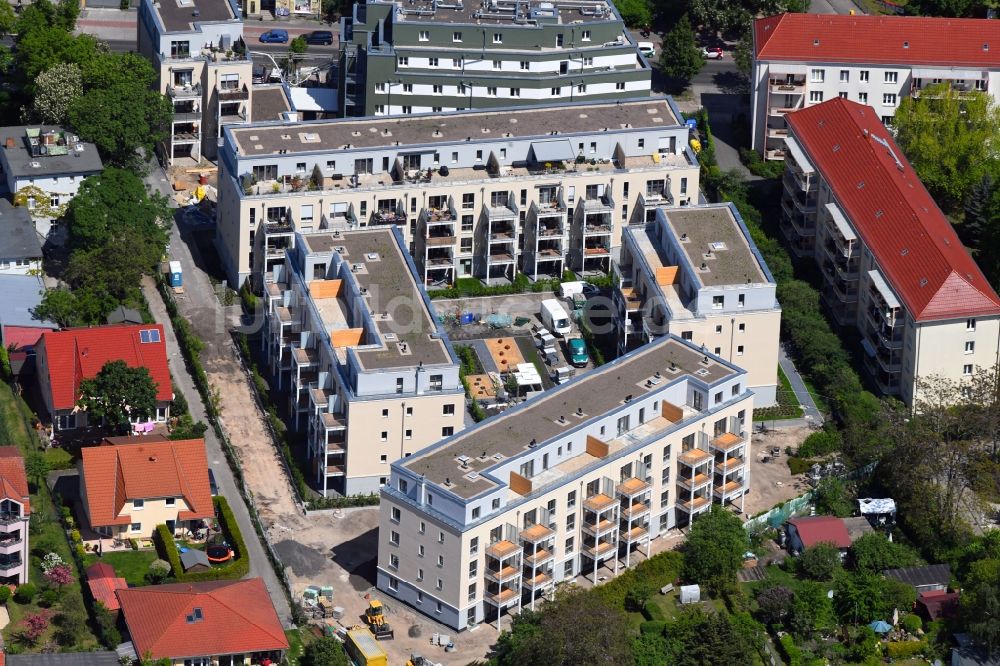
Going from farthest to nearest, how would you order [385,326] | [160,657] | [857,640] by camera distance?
[385,326], [857,640], [160,657]

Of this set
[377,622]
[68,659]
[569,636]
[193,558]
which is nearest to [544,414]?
[377,622]

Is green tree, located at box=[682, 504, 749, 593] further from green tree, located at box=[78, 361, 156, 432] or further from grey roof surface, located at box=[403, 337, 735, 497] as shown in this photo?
green tree, located at box=[78, 361, 156, 432]

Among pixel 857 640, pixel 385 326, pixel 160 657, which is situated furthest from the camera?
pixel 385 326

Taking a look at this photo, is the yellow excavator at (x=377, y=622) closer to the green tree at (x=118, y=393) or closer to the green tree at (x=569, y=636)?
the green tree at (x=569, y=636)

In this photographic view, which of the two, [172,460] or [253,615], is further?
[172,460]

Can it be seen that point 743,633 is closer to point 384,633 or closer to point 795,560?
point 795,560

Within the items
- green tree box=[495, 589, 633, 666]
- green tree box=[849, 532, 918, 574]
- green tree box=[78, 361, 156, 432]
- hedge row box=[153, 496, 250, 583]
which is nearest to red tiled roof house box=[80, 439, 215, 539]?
hedge row box=[153, 496, 250, 583]

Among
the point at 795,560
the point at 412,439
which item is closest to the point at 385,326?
the point at 412,439
